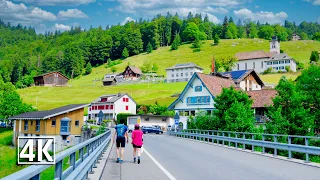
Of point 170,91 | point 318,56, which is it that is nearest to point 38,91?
point 170,91

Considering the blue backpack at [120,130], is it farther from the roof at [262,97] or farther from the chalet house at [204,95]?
the roof at [262,97]

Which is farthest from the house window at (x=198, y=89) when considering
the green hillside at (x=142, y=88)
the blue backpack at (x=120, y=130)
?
A: the blue backpack at (x=120, y=130)

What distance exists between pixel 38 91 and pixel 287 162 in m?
133

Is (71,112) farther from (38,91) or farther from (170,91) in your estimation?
(38,91)

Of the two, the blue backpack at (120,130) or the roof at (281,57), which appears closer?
the blue backpack at (120,130)

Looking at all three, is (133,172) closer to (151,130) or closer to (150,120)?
(151,130)

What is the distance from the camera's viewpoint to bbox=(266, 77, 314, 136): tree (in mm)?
31719

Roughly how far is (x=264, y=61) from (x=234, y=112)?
4800 inches

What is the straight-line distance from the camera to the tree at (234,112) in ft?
111

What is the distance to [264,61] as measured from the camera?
5915 inches

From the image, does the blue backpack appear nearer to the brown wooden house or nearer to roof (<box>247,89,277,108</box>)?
roof (<box>247,89,277,108</box>)

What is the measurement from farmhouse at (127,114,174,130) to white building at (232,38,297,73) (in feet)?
254

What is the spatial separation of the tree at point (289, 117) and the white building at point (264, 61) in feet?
360

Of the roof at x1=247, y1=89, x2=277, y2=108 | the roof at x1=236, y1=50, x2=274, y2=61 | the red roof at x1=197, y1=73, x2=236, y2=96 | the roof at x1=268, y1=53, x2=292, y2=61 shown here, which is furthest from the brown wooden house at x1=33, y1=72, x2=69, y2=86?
the roof at x1=247, y1=89, x2=277, y2=108
